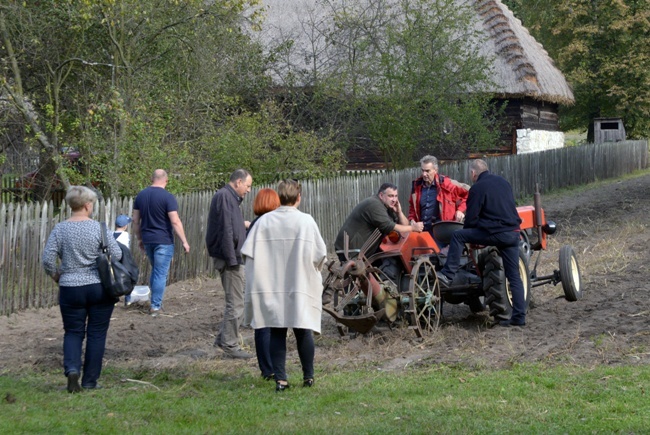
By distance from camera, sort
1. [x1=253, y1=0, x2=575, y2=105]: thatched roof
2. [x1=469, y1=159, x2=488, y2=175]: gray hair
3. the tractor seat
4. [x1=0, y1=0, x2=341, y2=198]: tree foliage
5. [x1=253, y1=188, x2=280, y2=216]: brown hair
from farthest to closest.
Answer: [x1=253, y1=0, x2=575, y2=105]: thatched roof → [x1=0, y1=0, x2=341, y2=198]: tree foliage → the tractor seat → [x1=469, y1=159, x2=488, y2=175]: gray hair → [x1=253, y1=188, x2=280, y2=216]: brown hair

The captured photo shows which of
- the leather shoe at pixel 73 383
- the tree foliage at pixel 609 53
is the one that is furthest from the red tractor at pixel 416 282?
the tree foliage at pixel 609 53

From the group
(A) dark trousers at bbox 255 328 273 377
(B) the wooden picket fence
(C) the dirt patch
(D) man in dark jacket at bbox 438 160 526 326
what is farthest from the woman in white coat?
(B) the wooden picket fence

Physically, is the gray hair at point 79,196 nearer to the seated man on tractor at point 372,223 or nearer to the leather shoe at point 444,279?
the seated man on tractor at point 372,223

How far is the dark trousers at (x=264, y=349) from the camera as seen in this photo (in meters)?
7.87

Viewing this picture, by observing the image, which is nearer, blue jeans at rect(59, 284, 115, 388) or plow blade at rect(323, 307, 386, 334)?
blue jeans at rect(59, 284, 115, 388)

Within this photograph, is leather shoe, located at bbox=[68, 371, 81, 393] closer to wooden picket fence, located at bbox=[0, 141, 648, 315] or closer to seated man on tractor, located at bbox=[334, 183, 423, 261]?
seated man on tractor, located at bbox=[334, 183, 423, 261]

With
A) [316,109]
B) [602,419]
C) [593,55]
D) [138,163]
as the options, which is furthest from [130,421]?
[593,55]

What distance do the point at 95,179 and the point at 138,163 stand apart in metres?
0.81

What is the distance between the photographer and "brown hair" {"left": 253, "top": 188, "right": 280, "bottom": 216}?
26.5 feet

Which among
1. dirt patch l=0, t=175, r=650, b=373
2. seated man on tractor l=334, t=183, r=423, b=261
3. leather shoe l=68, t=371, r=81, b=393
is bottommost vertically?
dirt patch l=0, t=175, r=650, b=373

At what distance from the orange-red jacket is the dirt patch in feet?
3.87

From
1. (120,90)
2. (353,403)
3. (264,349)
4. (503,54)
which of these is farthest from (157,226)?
(503,54)

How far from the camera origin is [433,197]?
11.2m

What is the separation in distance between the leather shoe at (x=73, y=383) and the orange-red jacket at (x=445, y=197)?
15.7 ft
